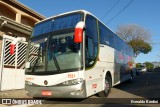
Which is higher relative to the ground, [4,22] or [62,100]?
[4,22]

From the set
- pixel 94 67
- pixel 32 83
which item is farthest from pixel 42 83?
pixel 94 67

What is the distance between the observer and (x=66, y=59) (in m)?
8.87

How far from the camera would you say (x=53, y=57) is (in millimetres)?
9070

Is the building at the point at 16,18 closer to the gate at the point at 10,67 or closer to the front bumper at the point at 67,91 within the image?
the gate at the point at 10,67

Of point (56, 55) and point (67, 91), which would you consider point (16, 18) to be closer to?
point (56, 55)

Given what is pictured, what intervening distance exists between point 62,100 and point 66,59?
7.59 ft

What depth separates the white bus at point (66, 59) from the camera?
8.71 m

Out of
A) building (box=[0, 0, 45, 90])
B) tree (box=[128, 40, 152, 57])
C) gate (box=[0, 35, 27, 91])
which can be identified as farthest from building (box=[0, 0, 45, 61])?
tree (box=[128, 40, 152, 57])

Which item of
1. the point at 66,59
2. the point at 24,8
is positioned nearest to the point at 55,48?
the point at 66,59

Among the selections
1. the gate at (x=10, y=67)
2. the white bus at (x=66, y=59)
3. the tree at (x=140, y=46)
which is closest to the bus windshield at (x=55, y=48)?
the white bus at (x=66, y=59)

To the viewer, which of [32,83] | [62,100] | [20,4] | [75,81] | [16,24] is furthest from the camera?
[20,4]

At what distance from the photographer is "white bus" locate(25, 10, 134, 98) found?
343 inches

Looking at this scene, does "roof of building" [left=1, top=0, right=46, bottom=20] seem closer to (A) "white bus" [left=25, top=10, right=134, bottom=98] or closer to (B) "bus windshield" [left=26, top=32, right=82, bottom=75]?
(A) "white bus" [left=25, top=10, right=134, bottom=98]

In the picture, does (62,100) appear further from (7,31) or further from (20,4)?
(20,4)
